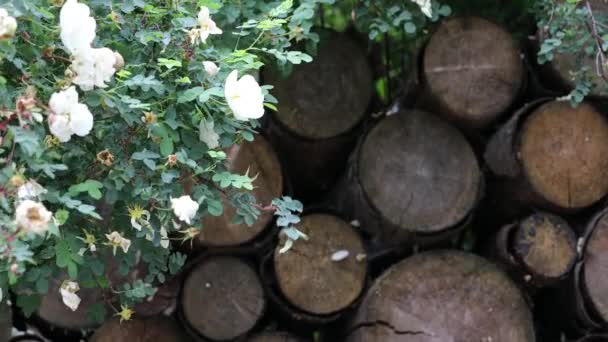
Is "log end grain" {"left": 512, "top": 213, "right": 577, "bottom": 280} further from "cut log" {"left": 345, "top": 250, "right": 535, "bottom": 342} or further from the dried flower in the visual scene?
the dried flower

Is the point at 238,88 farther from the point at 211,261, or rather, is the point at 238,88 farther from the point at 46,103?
the point at 211,261

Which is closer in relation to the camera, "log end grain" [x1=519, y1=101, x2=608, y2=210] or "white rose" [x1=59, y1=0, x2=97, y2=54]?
"white rose" [x1=59, y1=0, x2=97, y2=54]

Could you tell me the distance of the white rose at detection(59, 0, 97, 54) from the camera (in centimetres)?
131

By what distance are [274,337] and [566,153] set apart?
2.93 ft

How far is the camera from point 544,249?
194cm

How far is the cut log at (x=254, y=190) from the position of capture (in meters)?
1.98

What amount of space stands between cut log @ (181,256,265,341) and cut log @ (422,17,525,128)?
0.70 metres

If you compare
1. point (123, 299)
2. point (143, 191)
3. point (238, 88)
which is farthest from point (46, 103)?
point (123, 299)

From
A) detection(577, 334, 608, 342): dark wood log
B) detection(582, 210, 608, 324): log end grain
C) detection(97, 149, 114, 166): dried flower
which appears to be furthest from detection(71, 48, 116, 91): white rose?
detection(577, 334, 608, 342): dark wood log

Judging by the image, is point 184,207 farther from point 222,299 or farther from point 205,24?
point 222,299

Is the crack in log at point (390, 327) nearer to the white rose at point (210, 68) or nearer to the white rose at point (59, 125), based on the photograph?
the white rose at point (210, 68)

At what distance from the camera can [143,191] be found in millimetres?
1445

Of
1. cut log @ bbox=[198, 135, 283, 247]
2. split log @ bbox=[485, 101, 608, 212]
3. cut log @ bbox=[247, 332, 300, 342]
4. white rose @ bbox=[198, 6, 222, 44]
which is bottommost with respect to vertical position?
cut log @ bbox=[247, 332, 300, 342]

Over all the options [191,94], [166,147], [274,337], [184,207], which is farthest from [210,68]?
[274,337]
